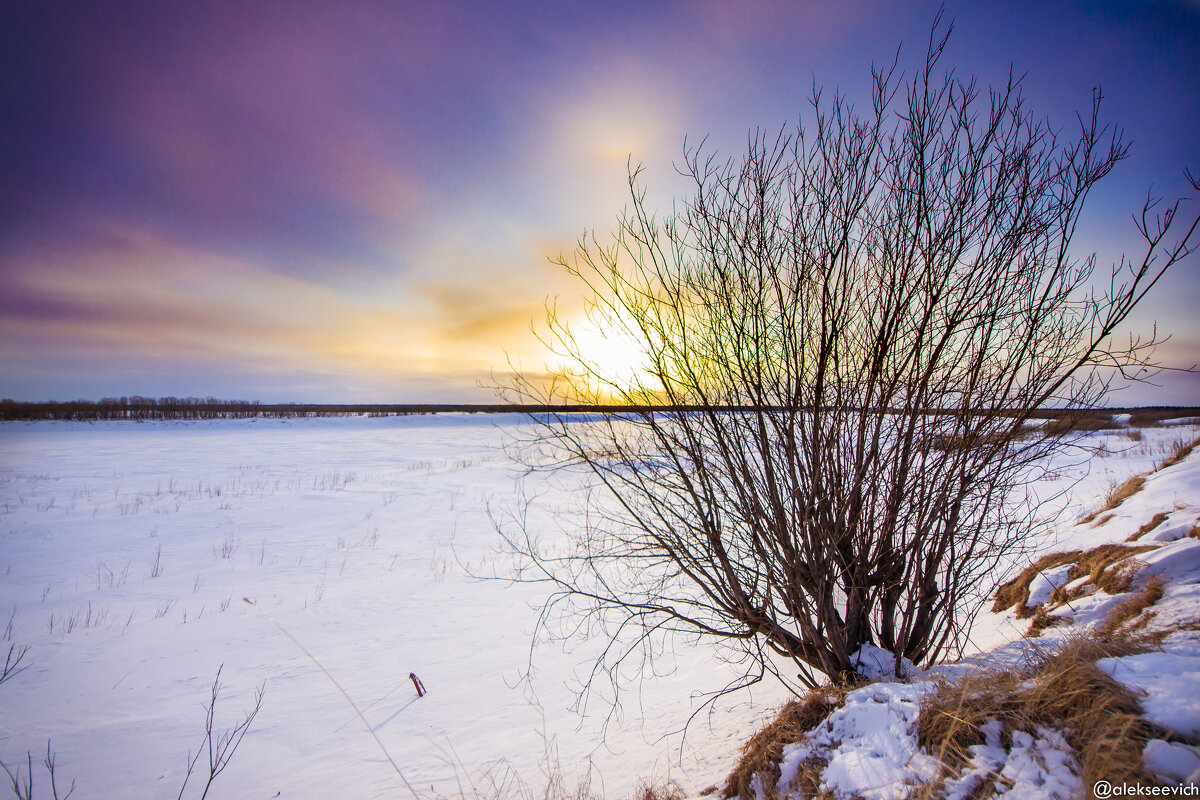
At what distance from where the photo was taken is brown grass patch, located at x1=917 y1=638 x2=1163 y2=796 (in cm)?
158

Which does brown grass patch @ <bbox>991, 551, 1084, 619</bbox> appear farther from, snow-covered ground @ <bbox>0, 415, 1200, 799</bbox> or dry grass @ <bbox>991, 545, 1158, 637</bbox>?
snow-covered ground @ <bbox>0, 415, 1200, 799</bbox>

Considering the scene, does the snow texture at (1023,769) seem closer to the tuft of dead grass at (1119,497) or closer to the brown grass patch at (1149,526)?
the brown grass patch at (1149,526)

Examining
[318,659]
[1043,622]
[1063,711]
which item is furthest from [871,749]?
[318,659]

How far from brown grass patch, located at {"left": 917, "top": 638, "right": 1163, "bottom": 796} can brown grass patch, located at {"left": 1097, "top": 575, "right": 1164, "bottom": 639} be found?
1.57 m

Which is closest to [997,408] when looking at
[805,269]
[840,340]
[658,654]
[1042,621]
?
[840,340]

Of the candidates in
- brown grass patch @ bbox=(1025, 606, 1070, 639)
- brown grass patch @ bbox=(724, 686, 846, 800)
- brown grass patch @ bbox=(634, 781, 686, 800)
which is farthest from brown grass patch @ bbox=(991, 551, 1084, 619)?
brown grass patch @ bbox=(634, 781, 686, 800)

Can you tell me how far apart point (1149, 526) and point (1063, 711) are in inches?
232

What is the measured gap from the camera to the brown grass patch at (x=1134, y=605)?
11.4 ft

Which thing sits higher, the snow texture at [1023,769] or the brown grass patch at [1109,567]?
the snow texture at [1023,769]

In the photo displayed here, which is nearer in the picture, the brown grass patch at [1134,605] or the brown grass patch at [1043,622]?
the brown grass patch at [1134,605]

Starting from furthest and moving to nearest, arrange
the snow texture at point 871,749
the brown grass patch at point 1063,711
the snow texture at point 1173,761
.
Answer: the snow texture at point 871,749, the brown grass patch at point 1063,711, the snow texture at point 1173,761

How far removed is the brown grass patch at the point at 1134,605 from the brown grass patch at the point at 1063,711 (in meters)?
1.57

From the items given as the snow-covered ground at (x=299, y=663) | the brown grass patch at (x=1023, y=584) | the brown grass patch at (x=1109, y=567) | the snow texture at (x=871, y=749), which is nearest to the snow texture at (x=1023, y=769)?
the snow texture at (x=871, y=749)

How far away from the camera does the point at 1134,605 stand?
365 cm
